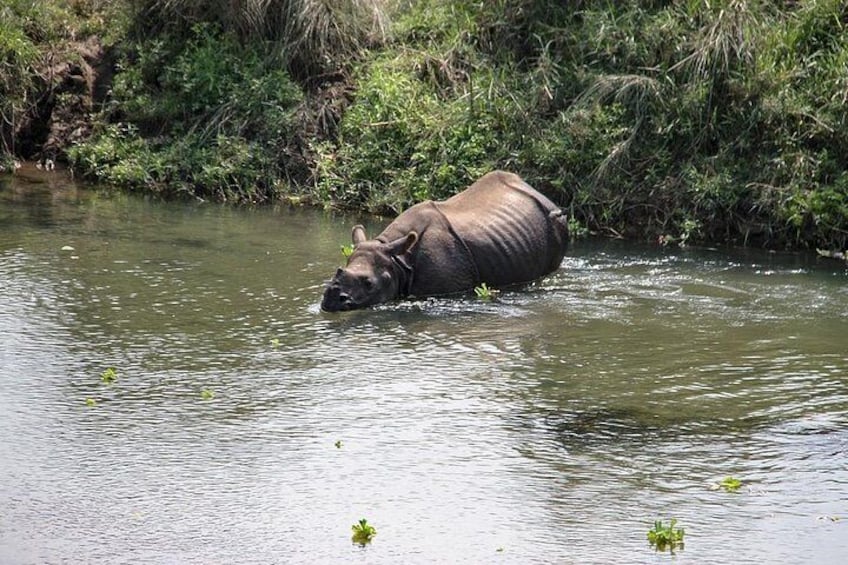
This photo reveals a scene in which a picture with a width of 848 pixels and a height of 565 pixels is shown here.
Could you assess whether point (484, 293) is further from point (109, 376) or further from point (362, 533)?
point (362, 533)

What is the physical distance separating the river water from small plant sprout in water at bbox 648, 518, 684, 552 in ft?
0.19

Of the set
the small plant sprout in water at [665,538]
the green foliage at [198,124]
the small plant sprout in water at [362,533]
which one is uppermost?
the green foliage at [198,124]

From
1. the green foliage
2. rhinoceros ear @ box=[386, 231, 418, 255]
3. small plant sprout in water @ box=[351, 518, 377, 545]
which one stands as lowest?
small plant sprout in water @ box=[351, 518, 377, 545]

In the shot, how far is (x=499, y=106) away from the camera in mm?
17266

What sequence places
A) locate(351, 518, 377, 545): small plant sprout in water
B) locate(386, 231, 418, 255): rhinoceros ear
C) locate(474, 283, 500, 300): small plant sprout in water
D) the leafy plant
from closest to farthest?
locate(351, 518, 377, 545): small plant sprout in water
the leafy plant
locate(386, 231, 418, 255): rhinoceros ear
locate(474, 283, 500, 300): small plant sprout in water

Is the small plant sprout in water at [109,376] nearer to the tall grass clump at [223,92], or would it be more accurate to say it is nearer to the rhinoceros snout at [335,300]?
the rhinoceros snout at [335,300]

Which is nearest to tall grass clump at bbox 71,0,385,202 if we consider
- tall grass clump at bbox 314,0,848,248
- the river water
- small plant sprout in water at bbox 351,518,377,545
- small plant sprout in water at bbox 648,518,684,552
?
tall grass clump at bbox 314,0,848,248

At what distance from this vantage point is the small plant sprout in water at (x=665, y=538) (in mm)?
7270

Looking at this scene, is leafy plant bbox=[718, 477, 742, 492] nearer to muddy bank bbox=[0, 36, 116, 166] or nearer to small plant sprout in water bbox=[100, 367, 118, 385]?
small plant sprout in water bbox=[100, 367, 118, 385]

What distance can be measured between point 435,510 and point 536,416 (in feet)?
5.79

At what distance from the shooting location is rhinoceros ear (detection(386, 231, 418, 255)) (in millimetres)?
12781

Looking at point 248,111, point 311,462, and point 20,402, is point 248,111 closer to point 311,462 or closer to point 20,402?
point 20,402

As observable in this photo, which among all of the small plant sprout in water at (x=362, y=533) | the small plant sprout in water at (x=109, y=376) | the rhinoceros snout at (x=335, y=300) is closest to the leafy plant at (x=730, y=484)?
the small plant sprout in water at (x=362, y=533)

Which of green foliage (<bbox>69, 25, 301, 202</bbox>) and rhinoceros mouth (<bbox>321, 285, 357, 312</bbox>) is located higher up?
green foliage (<bbox>69, 25, 301, 202</bbox>)
